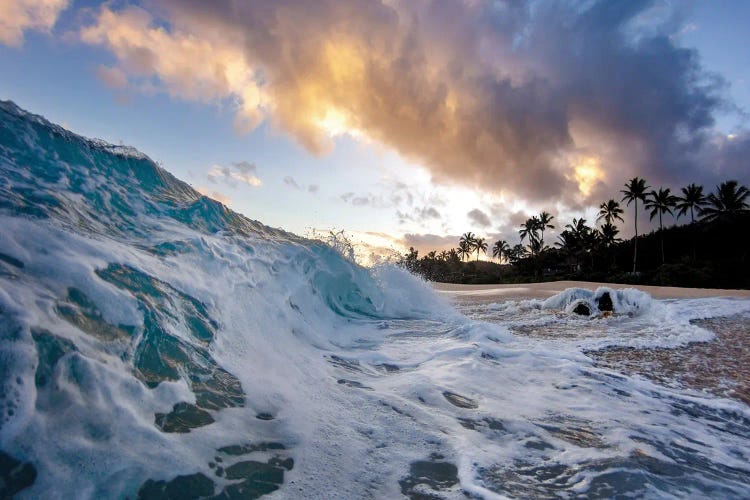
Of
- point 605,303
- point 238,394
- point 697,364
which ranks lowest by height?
point 697,364

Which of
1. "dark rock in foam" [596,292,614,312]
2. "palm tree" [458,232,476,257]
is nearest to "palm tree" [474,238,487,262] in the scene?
"palm tree" [458,232,476,257]

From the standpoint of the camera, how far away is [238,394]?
10.5 feet

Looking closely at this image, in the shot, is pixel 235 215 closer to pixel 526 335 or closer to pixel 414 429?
pixel 526 335

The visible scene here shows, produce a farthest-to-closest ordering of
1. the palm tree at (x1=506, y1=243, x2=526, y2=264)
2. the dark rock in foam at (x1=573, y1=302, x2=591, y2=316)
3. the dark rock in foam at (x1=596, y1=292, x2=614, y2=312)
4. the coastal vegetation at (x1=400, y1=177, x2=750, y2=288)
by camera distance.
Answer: the palm tree at (x1=506, y1=243, x2=526, y2=264) → the coastal vegetation at (x1=400, y1=177, x2=750, y2=288) → the dark rock in foam at (x1=596, y1=292, x2=614, y2=312) → the dark rock in foam at (x1=573, y1=302, x2=591, y2=316)

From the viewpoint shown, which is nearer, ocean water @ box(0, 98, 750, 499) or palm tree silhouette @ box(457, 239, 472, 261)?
ocean water @ box(0, 98, 750, 499)

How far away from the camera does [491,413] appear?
3.53 metres

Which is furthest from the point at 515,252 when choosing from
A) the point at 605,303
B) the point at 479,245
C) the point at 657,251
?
the point at 605,303

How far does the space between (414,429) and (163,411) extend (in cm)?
182

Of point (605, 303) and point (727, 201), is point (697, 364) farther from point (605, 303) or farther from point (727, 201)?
point (727, 201)

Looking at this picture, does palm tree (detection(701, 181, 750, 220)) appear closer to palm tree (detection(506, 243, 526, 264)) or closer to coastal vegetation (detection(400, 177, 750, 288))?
coastal vegetation (detection(400, 177, 750, 288))

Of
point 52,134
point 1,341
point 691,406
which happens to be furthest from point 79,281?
point 691,406

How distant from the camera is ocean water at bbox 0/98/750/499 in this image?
2045mm

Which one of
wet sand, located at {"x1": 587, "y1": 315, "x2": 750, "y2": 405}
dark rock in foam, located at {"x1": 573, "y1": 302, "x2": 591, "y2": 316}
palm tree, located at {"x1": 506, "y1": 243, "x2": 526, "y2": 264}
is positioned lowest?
wet sand, located at {"x1": 587, "y1": 315, "x2": 750, "y2": 405}

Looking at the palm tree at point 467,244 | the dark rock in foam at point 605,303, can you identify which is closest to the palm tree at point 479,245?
the palm tree at point 467,244
